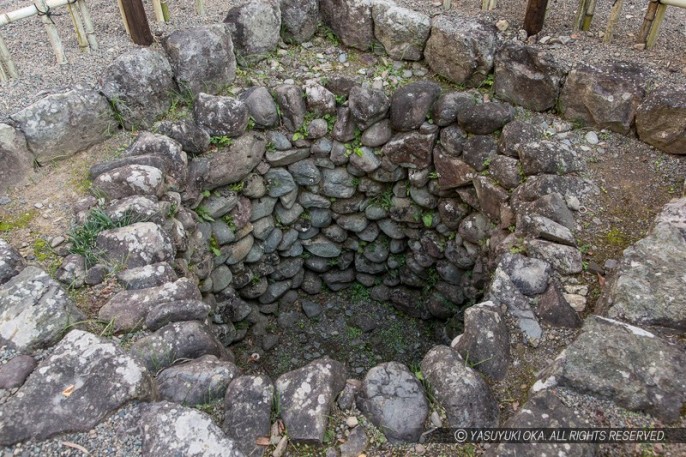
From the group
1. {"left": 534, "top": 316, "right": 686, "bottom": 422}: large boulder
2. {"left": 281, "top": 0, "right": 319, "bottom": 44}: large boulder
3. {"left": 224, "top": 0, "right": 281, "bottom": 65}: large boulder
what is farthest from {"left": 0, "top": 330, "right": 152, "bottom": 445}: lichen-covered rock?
{"left": 281, "top": 0, "right": 319, "bottom": 44}: large boulder

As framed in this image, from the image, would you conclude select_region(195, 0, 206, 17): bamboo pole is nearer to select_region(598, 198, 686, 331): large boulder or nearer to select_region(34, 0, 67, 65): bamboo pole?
select_region(34, 0, 67, 65): bamboo pole

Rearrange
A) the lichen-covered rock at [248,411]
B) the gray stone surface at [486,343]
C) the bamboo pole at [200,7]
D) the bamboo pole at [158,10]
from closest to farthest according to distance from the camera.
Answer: the lichen-covered rock at [248,411] < the gray stone surface at [486,343] < the bamboo pole at [158,10] < the bamboo pole at [200,7]

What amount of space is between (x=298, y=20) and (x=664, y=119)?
3082mm

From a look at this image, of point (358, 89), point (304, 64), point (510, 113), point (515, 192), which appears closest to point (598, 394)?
point (515, 192)

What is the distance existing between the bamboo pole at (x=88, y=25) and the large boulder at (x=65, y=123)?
626 mm

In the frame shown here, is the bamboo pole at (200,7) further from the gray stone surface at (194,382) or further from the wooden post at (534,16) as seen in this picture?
the gray stone surface at (194,382)

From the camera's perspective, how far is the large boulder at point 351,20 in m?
4.63

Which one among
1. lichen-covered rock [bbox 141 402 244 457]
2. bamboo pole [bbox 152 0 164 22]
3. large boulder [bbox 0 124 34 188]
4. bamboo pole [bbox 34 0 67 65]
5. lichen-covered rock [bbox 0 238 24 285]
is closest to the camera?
lichen-covered rock [bbox 141 402 244 457]

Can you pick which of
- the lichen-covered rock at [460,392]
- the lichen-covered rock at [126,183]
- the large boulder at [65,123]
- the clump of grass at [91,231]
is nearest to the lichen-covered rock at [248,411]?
the lichen-covered rock at [460,392]

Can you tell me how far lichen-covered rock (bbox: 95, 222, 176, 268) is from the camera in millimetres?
3125

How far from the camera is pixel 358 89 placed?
4387mm

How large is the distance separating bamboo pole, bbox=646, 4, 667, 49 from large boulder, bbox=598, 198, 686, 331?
1.83 meters

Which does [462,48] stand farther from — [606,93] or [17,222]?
[17,222]

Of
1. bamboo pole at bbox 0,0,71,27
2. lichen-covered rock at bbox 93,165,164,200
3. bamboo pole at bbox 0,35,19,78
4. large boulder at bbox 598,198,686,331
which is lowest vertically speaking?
large boulder at bbox 598,198,686,331
